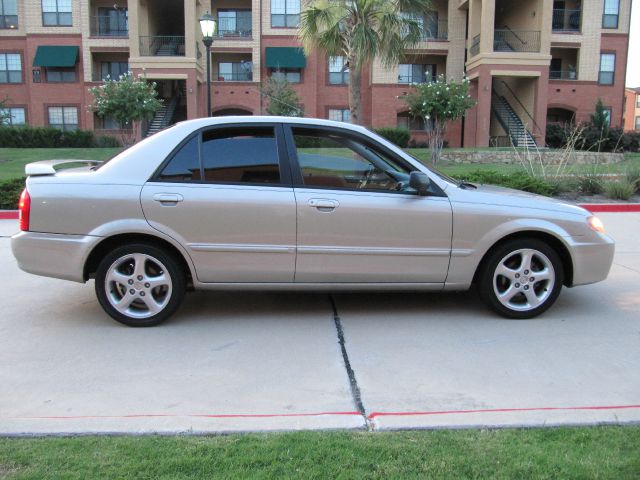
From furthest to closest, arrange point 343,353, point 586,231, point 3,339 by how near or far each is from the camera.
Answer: point 586,231
point 3,339
point 343,353

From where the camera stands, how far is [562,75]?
3531cm

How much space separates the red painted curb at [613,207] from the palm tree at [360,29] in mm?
7343

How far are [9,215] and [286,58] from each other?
79.1 ft

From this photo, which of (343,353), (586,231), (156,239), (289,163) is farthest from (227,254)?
(586,231)

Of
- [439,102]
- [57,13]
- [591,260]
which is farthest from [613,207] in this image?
[57,13]

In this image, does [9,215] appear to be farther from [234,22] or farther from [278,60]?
[234,22]

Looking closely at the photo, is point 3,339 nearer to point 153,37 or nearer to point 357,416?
point 357,416

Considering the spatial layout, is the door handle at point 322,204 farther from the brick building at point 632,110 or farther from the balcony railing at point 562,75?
the brick building at point 632,110

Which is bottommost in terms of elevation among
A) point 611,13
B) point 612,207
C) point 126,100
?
point 612,207

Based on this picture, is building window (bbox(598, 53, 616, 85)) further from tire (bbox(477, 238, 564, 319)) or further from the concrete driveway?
tire (bbox(477, 238, 564, 319))

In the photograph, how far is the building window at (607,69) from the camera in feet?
114

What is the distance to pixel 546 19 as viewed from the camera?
101 ft

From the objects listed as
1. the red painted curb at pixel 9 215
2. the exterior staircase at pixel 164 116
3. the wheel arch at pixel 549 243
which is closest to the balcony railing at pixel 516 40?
the exterior staircase at pixel 164 116

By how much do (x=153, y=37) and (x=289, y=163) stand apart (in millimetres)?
30771
